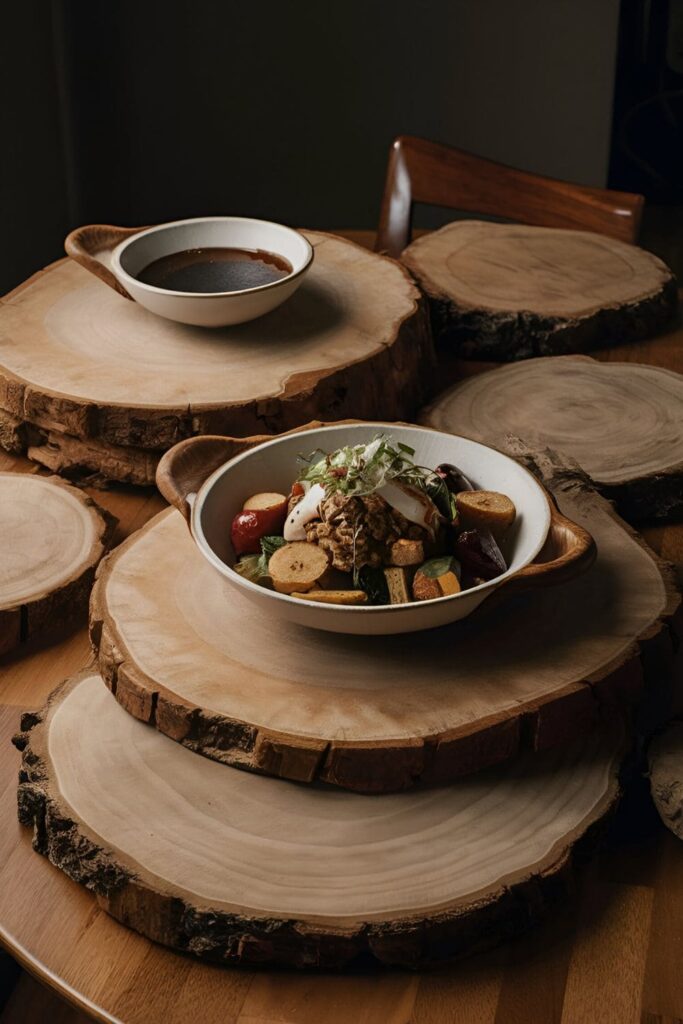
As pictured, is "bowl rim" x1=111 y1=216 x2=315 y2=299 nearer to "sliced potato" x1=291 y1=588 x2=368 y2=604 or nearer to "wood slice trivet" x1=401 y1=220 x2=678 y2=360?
"wood slice trivet" x1=401 y1=220 x2=678 y2=360

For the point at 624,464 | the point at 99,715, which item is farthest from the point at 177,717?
the point at 624,464

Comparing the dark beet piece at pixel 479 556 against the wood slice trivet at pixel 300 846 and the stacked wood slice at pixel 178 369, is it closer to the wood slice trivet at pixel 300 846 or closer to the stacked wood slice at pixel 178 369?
the wood slice trivet at pixel 300 846

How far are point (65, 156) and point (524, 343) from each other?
221cm

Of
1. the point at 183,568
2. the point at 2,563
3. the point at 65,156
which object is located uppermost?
the point at 183,568

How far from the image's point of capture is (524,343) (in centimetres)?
221

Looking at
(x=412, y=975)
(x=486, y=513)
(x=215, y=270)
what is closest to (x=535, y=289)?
(x=215, y=270)

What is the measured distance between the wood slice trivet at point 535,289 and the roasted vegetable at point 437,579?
3.20 feet

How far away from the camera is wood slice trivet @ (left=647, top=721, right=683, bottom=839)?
4.11 ft

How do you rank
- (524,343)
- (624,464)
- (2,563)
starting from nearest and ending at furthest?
(2,563) < (624,464) < (524,343)

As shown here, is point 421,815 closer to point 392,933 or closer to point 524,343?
point 392,933

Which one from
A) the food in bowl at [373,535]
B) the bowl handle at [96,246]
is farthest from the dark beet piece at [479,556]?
the bowl handle at [96,246]

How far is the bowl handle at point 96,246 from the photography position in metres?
1.99

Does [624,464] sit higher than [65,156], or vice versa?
[624,464]

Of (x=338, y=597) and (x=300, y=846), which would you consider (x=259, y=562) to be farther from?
(x=300, y=846)
